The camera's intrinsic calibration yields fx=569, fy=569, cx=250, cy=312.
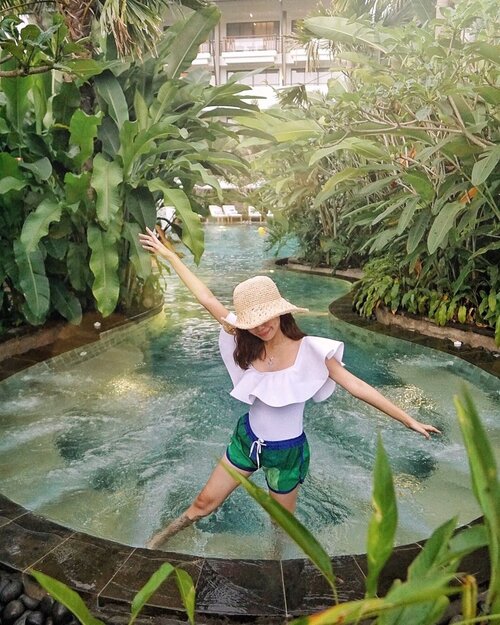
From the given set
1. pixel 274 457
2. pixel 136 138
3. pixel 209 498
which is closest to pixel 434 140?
pixel 136 138

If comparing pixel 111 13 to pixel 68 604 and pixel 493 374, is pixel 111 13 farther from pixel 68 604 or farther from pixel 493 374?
pixel 68 604

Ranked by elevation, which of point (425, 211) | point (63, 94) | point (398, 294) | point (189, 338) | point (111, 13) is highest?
point (111, 13)

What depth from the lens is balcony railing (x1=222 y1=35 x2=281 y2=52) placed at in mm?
27000

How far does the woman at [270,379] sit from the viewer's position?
2.10 m

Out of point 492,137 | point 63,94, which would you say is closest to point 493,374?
point 492,137

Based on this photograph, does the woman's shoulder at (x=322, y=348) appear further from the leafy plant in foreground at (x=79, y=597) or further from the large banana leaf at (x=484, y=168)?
the large banana leaf at (x=484, y=168)

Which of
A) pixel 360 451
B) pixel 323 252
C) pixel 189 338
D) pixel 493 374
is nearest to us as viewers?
pixel 360 451

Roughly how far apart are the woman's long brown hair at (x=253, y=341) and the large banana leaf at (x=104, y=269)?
242 centimetres

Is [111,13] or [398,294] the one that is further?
[398,294]

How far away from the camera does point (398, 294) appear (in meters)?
6.45

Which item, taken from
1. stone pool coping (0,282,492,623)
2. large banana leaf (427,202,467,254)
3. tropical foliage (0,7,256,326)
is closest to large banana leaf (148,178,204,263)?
tropical foliage (0,7,256,326)

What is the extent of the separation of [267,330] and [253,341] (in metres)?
0.11

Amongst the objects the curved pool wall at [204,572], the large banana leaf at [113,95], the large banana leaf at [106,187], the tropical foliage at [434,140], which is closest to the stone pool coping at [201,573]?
the curved pool wall at [204,572]

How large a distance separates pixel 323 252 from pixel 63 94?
6.87 meters
